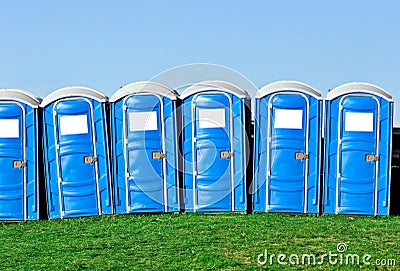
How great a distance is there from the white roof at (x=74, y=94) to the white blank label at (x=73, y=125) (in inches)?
13.8

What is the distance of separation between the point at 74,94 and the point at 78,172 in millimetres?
1310

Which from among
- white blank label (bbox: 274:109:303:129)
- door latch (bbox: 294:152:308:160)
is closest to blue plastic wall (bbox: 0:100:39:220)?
white blank label (bbox: 274:109:303:129)

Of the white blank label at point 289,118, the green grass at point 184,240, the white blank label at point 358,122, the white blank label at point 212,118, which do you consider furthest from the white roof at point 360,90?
the green grass at point 184,240

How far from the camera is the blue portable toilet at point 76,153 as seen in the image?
1309 cm

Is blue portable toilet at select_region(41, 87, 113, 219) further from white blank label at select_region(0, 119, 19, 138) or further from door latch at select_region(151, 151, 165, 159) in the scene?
door latch at select_region(151, 151, 165, 159)

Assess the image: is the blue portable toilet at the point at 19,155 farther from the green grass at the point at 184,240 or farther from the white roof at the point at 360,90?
the white roof at the point at 360,90

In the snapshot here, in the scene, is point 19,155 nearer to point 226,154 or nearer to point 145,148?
point 145,148

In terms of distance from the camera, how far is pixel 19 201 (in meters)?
13.4

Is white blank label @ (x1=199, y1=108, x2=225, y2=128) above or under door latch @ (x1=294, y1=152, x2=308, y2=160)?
above

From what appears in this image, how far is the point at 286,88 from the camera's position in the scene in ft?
42.0

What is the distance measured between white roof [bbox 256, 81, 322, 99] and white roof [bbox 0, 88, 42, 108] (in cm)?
373

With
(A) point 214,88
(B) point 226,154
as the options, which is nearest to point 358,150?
(B) point 226,154

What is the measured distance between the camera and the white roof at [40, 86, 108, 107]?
42.8ft

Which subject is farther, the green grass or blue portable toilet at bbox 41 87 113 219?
blue portable toilet at bbox 41 87 113 219
